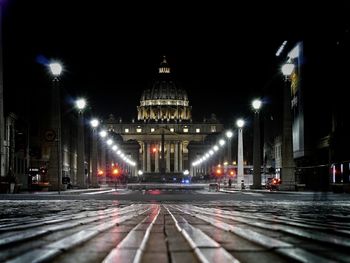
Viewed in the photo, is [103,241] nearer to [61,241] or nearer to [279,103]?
[61,241]

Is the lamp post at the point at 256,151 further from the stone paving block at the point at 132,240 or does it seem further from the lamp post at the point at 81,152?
the stone paving block at the point at 132,240

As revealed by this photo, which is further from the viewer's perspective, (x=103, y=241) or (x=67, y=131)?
(x=67, y=131)

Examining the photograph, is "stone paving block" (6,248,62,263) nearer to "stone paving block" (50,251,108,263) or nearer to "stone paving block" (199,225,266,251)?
"stone paving block" (50,251,108,263)

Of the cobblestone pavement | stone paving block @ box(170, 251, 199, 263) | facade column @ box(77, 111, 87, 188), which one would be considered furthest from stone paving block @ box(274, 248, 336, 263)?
facade column @ box(77, 111, 87, 188)

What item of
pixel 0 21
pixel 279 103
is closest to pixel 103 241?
pixel 0 21

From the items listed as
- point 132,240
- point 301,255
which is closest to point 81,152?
point 132,240

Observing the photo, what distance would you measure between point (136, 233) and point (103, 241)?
1505 mm

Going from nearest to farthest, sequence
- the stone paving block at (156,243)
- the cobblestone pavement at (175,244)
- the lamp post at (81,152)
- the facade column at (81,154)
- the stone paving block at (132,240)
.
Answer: the cobblestone pavement at (175,244) → the stone paving block at (156,243) → the stone paving block at (132,240) → the lamp post at (81,152) → the facade column at (81,154)

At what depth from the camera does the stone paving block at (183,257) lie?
21.3ft

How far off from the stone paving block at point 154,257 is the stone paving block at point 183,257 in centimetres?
8

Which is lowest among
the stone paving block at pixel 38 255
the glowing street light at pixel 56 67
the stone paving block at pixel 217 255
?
the stone paving block at pixel 217 255

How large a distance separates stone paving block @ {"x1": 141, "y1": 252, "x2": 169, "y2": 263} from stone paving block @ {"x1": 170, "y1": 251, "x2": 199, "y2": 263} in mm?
83

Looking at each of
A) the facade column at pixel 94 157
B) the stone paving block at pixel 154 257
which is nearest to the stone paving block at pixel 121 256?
the stone paving block at pixel 154 257

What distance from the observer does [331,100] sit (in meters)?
82.0
